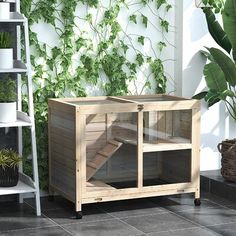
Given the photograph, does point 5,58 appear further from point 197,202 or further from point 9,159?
point 197,202

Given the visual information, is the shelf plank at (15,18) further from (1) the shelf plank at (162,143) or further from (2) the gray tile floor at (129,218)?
(2) the gray tile floor at (129,218)

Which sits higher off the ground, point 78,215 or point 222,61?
point 222,61

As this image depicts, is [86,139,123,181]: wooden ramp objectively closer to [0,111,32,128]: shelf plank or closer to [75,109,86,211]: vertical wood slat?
[75,109,86,211]: vertical wood slat

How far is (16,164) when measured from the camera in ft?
16.7

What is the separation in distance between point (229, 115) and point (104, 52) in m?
1.31

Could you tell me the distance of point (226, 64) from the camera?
543cm

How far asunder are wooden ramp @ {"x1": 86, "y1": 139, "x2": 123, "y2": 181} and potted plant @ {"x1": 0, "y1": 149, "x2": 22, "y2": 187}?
0.53 metres

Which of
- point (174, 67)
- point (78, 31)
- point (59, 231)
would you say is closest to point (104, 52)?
point (78, 31)

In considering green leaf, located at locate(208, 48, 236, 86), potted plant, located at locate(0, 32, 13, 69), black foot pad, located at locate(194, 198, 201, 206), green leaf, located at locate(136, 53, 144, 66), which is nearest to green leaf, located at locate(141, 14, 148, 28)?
green leaf, located at locate(136, 53, 144, 66)

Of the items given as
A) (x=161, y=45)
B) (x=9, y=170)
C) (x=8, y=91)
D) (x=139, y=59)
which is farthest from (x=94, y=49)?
(x=9, y=170)

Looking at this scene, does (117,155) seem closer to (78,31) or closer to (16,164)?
(16,164)

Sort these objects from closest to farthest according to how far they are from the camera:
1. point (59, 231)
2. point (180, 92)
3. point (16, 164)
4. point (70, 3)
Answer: point (59, 231) → point (16, 164) → point (70, 3) → point (180, 92)

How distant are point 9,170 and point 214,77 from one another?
1.76 meters

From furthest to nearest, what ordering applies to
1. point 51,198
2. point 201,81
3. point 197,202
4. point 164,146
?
point 201,81 < point 51,198 < point 197,202 < point 164,146
